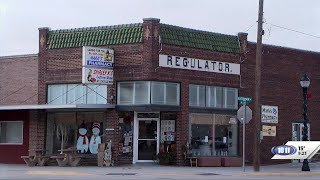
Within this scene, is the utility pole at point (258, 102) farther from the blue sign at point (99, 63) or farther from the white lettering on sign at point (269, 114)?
the blue sign at point (99, 63)

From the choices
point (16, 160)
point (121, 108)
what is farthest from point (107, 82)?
point (16, 160)

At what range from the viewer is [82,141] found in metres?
30.6

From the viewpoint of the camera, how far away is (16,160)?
32250 mm

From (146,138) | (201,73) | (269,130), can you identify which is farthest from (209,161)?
(269,130)

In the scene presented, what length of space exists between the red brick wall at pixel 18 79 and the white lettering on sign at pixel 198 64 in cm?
745

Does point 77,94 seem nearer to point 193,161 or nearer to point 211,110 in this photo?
point 193,161

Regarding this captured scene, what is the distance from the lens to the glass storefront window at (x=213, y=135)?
30578 millimetres

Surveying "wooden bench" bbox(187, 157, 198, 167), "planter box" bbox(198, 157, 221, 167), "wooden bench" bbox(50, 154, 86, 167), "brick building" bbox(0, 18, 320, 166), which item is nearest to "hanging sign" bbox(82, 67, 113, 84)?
"brick building" bbox(0, 18, 320, 166)

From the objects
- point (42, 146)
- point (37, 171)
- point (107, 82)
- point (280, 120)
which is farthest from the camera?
point (280, 120)

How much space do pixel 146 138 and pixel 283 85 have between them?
9641mm

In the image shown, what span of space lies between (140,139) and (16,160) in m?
7.46

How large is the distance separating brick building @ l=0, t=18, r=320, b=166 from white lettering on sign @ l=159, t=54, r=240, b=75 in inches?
2.0

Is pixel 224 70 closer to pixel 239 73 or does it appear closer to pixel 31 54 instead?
pixel 239 73

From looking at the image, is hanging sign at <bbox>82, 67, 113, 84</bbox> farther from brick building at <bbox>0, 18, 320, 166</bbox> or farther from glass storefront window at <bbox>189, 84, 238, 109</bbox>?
glass storefront window at <bbox>189, 84, 238, 109</bbox>
